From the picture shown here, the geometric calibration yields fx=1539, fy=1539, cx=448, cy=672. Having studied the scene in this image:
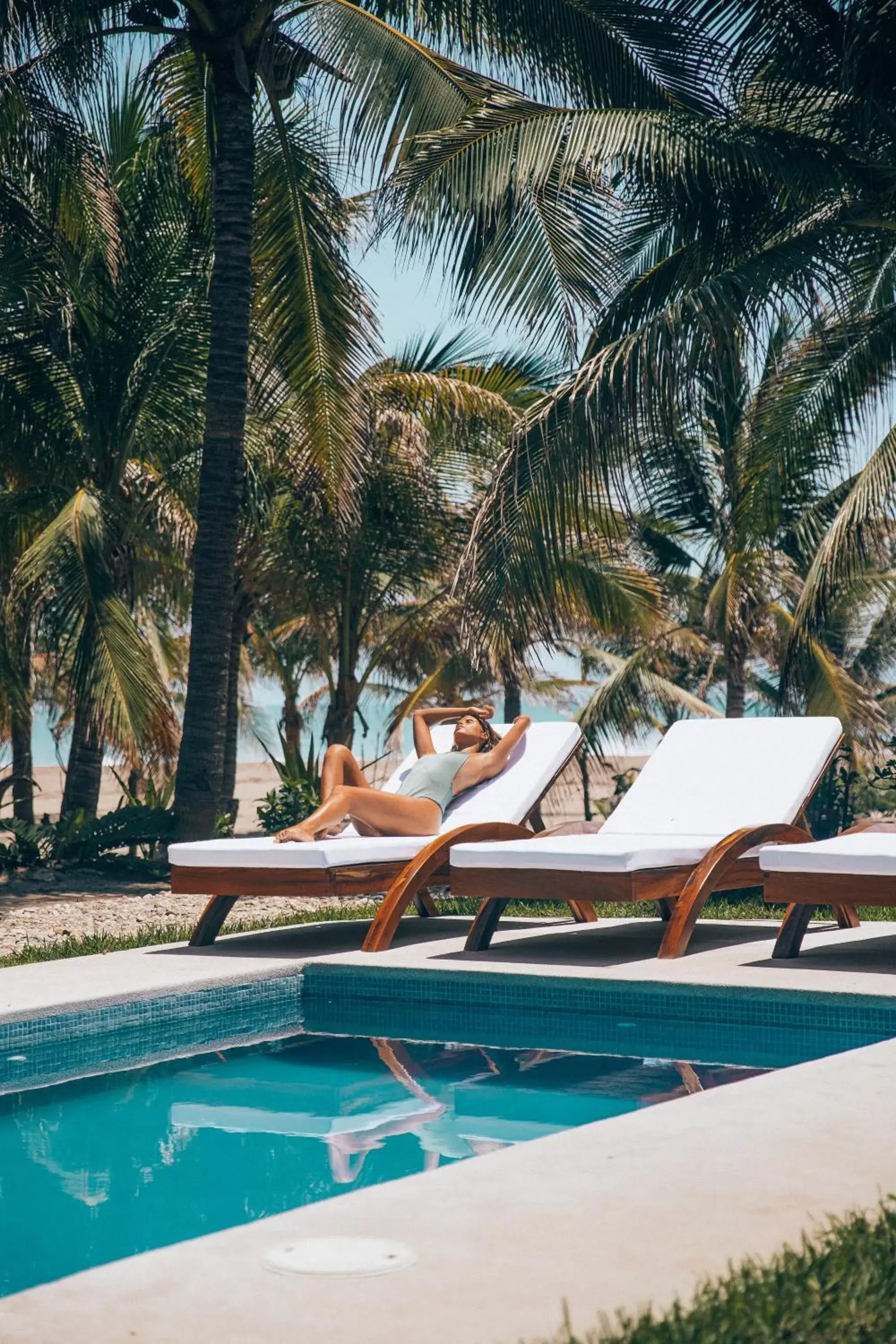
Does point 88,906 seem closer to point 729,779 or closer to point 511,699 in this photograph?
point 729,779

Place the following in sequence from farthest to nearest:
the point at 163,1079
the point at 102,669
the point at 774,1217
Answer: the point at 102,669 → the point at 163,1079 → the point at 774,1217

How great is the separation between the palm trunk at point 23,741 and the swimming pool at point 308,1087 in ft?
22.6

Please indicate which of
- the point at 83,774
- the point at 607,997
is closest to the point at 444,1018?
the point at 607,997

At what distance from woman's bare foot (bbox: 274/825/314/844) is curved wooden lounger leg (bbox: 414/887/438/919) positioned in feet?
5.37

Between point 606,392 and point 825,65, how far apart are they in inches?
102

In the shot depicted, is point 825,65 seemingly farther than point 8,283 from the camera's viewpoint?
No

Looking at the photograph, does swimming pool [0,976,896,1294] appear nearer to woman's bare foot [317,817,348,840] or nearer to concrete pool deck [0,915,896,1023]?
concrete pool deck [0,915,896,1023]

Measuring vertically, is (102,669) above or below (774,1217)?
above

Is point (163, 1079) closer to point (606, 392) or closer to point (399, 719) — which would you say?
point (606, 392)

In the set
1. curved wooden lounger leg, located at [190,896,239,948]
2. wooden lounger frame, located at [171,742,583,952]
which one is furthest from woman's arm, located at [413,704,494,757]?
curved wooden lounger leg, located at [190,896,239,948]

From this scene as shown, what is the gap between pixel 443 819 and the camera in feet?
25.5

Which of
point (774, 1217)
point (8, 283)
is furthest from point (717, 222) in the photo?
point (774, 1217)

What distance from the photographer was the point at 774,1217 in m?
2.75

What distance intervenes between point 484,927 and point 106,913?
11.8 ft
